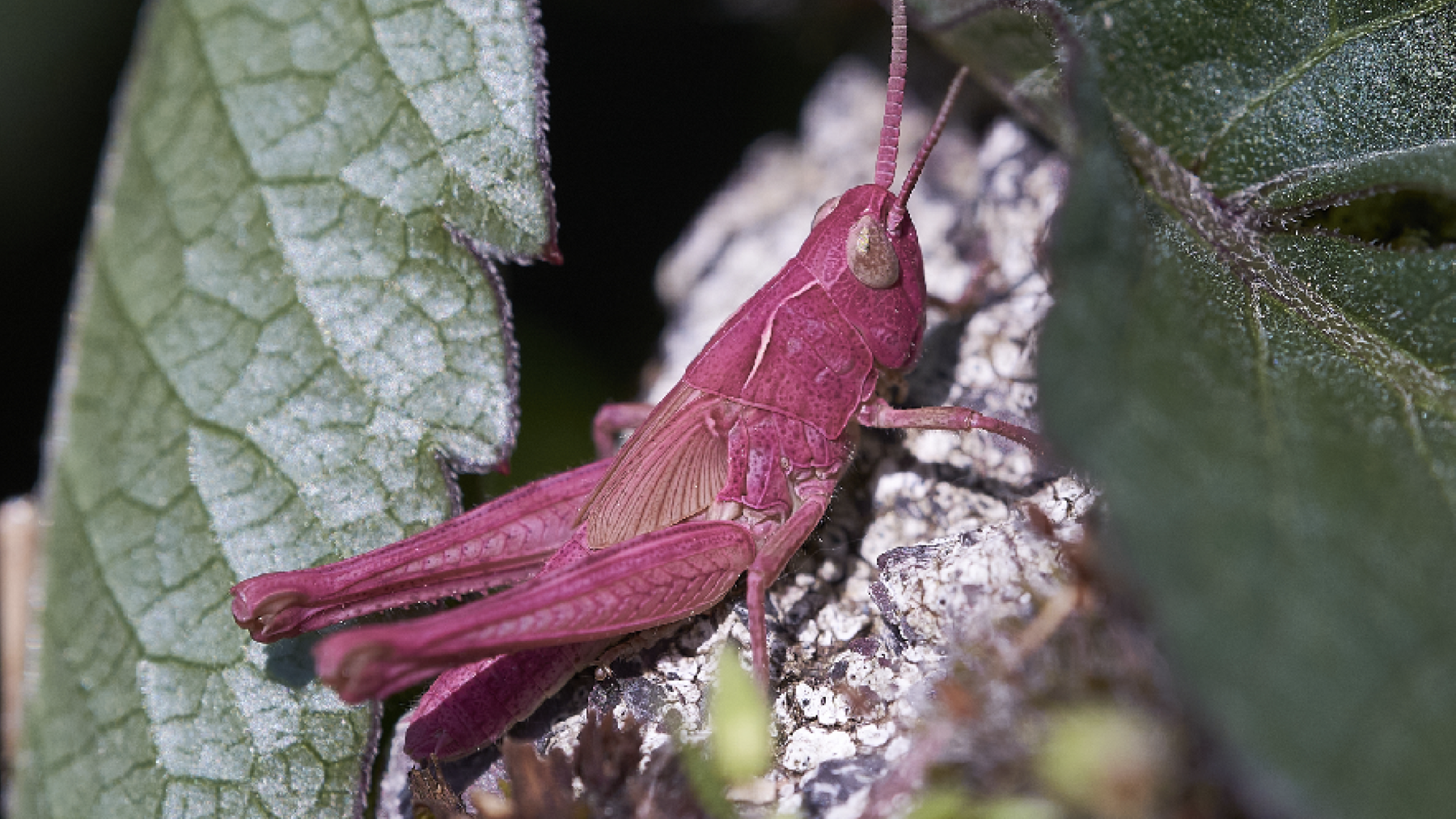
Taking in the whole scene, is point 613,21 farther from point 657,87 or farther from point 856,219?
point 856,219

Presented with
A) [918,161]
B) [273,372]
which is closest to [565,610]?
[273,372]

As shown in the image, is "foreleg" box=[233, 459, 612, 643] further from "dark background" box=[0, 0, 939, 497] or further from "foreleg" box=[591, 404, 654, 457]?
"dark background" box=[0, 0, 939, 497]

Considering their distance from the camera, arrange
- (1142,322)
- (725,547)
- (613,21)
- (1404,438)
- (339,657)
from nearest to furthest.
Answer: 1. (1142,322)
2. (1404,438)
3. (339,657)
4. (725,547)
5. (613,21)

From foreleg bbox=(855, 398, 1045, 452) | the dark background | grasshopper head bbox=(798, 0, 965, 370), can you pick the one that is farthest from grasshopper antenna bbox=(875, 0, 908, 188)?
the dark background

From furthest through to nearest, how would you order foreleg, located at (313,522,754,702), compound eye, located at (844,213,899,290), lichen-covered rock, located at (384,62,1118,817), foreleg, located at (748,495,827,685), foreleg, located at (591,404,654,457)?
1. foreleg, located at (591,404,654,457)
2. compound eye, located at (844,213,899,290)
3. foreleg, located at (748,495,827,685)
4. foreleg, located at (313,522,754,702)
5. lichen-covered rock, located at (384,62,1118,817)

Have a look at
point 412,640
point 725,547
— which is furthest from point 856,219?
point 412,640

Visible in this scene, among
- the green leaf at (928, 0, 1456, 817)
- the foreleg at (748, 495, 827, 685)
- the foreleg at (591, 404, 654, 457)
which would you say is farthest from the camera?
the foreleg at (591, 404, 654, 457)

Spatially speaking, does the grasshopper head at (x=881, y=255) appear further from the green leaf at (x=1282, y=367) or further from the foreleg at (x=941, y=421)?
the green leaf at (x=1282, y=367)
